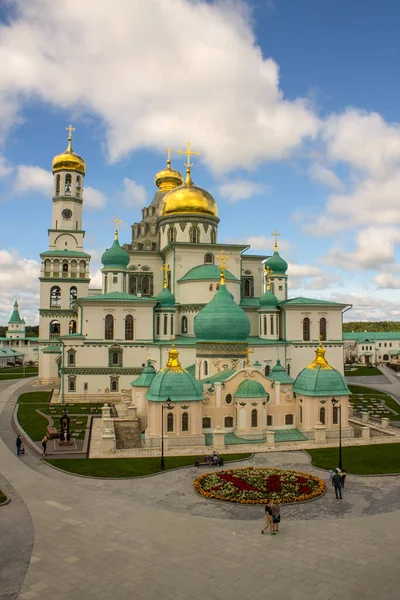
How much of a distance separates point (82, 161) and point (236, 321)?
30.7 meters

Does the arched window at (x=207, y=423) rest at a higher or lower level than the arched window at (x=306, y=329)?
lower

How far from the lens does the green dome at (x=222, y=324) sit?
32.2 m

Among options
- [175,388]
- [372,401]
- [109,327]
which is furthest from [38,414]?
[372,401]

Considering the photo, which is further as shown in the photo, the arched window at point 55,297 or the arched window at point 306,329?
the arched window at point 55,297

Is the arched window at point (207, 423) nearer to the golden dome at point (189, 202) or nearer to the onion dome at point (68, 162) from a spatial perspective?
the golden dome at point (189, 202)

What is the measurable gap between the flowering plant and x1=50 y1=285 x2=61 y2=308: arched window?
1399 inches

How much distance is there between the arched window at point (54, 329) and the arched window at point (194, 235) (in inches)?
632

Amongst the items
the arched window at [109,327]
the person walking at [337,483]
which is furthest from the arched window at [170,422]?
the arched window at [109,327]

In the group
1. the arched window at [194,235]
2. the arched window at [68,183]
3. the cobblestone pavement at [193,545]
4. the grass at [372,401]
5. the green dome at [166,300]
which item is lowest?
the cobblestone pavement at [193,545]

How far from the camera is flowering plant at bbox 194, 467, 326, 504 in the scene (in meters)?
17.4

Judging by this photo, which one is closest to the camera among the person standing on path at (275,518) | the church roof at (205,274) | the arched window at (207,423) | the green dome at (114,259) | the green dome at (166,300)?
the person standing on path at (275,518)

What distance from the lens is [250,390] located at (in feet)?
91.6

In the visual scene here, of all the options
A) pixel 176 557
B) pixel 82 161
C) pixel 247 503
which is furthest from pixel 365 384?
pixel 176 557

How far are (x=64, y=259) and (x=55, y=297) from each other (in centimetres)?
395
